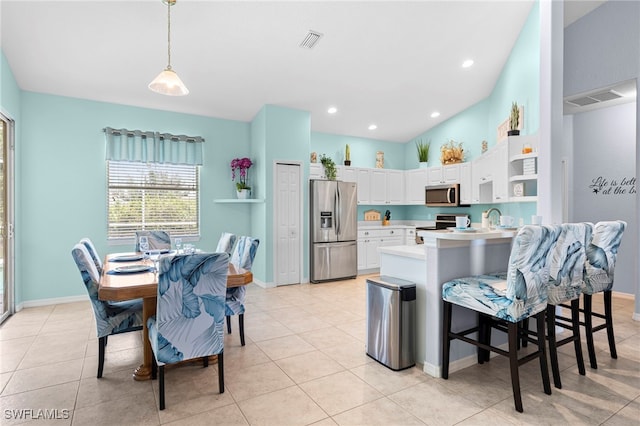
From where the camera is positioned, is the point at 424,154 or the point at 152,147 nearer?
the point at 152,147

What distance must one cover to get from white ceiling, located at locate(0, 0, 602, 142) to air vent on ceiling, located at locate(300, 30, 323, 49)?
0.20ft

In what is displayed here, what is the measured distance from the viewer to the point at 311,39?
390 centimetres

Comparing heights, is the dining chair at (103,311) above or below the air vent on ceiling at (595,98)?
below

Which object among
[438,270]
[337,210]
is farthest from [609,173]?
[438,270]

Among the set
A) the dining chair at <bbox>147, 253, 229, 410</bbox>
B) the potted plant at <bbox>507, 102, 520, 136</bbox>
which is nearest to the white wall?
the potted plant at <bbox>507, 102, 520, 136</bbox>

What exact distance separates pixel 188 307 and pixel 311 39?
3199 millimetres

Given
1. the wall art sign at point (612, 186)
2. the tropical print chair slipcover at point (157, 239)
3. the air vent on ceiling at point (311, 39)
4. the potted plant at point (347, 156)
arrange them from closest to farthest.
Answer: the air vent on ceiling at point (311, 39) < the tropical print chair slipcover at point (157, 239) < the wall art sign at point (612, 186) < the potted plant at point (347, 156)

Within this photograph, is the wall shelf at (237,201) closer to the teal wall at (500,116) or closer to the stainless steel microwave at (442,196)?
the stainless steel microwave at (442,196)

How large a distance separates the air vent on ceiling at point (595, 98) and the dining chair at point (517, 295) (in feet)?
12.0

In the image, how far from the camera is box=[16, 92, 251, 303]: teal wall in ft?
14.4

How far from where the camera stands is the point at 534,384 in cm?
243

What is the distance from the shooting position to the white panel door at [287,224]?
548 centimetres

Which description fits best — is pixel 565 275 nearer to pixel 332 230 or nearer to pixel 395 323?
pixel 395 323

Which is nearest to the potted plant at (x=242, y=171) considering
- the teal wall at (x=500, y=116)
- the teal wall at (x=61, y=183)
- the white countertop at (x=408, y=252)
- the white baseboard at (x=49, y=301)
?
the teal wall at (x=61, y=183)
